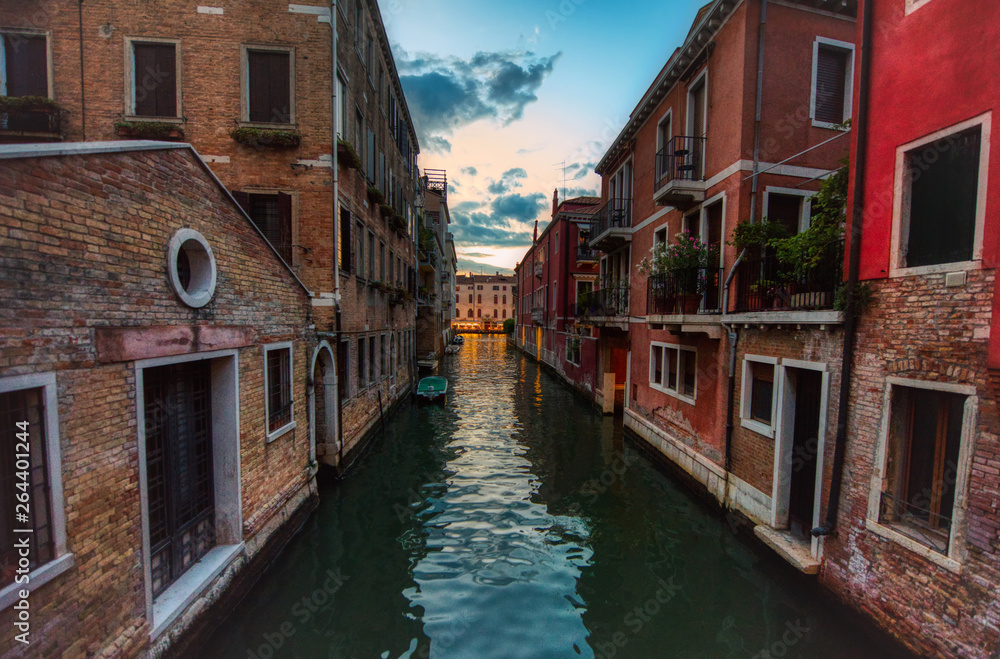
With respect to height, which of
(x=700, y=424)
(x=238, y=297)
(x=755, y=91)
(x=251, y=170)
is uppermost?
(x=755, y=91)

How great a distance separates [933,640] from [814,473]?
2.50 m

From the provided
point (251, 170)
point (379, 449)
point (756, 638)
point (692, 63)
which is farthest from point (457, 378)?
point (756, 638)

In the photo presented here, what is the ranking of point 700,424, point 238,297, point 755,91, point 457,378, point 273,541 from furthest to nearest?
point 457,378 → point 700,424 → point 755,91 → point 273,541 → point 238,297

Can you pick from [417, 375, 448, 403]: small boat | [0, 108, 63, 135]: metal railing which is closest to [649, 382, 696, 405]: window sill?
[417, 375, 448, 403]: small boat

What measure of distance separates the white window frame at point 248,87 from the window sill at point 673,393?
36.1 feet

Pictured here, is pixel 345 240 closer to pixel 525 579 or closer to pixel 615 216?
pixel 525 579

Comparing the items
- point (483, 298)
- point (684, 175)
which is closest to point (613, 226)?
point (684, 175)

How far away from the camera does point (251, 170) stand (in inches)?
381

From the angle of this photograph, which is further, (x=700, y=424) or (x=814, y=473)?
(x=700, y=424)

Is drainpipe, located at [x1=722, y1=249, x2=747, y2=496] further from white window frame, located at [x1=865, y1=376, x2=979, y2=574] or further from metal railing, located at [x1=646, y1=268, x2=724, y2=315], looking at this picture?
white window frame, located at [x1=865, y1=376, x2=979, y2=574]

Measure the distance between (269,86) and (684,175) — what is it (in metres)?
9.77

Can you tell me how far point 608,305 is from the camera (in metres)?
15.9

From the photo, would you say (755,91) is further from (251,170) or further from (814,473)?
(251,170)

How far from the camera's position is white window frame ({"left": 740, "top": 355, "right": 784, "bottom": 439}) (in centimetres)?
682
